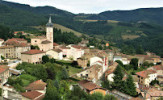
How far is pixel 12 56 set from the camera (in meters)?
48.1

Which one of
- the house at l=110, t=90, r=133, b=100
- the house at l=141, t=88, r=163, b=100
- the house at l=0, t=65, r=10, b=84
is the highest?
the house at l=0, t=65, r=10, b=84

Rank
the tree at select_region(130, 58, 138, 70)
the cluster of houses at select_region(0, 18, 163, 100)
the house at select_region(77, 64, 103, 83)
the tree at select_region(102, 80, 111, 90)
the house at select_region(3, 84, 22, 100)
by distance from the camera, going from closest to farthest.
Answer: the house at select_region(3, 84, 22, 100) < the cluster of houses at select_region(0, 18, 163, 100) < the tree at select_region(102, 80, 111, 90) < the house at select_region(77, 64, 103, 83) < the tree at select_region(130, 58, 138, 70)

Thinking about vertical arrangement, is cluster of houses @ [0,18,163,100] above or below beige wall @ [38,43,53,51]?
below

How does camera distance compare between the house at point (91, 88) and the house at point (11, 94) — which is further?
the house at point (91, 88)

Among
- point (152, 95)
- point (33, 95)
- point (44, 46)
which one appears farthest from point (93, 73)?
point (44, 46)

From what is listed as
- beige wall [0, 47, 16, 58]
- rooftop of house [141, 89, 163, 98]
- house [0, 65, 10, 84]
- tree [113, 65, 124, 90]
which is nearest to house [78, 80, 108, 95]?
tree [113, 65, 124, 90]

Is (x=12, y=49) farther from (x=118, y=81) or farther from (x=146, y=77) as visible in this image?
(x=146, y=77)

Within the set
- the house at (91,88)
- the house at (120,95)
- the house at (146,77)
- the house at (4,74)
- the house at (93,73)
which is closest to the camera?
the house at (4,74)

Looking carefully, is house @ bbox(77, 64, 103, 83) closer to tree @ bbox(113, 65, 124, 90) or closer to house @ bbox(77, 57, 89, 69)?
tree @ bbox(113, 65, 124, 90)

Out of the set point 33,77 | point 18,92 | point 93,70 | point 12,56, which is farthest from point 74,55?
point 18,92

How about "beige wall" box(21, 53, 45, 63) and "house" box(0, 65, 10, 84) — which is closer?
"house" box(0, 65, 10, 84)

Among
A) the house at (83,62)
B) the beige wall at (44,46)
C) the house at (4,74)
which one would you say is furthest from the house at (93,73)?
the beige wall at (44,46)

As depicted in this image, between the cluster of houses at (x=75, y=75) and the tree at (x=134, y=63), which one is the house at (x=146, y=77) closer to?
the cluster of houses at (x=75, y=75)

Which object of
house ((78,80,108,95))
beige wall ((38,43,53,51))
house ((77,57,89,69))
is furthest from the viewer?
beige wall ((38,43,53,51))
